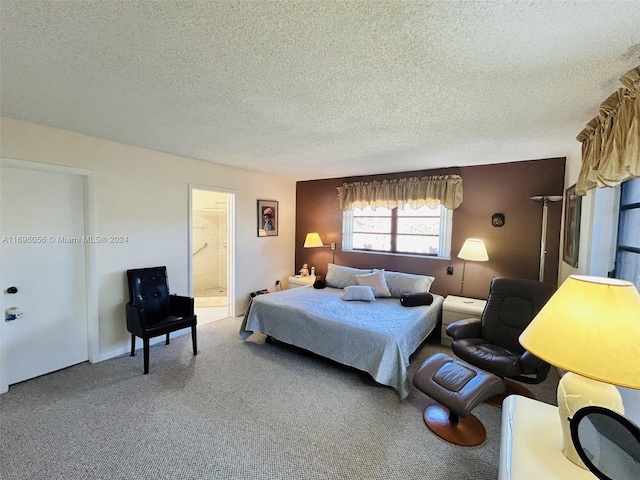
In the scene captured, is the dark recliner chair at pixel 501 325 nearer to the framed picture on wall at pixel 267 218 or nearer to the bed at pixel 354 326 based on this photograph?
the bed at pixel 354 326

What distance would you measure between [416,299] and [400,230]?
57.1 inches

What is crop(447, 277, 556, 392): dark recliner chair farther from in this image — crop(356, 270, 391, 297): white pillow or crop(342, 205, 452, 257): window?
crop(342, 205, 452, 257): window

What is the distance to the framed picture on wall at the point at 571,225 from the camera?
2.72 meters

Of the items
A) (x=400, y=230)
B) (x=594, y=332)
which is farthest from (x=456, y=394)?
(x=400, y=230)

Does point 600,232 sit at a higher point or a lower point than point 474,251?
higher

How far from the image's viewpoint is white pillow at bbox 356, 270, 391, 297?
3.96 metres

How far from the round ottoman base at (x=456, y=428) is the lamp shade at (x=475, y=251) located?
6.31 feet

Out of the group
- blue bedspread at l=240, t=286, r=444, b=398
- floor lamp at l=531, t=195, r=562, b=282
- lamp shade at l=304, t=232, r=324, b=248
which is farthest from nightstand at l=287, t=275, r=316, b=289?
floor lamp at l=531, t=195, r=562, b=282

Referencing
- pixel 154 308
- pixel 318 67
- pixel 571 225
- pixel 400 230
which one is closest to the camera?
pixel 318 67

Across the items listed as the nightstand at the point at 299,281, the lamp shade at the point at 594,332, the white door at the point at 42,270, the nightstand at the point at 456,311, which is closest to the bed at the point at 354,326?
the nightstand at the point at 456,311

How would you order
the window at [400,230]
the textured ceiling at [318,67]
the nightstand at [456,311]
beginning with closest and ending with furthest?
the textured ceiling at [318,67]
the nightstand at [456,311]
the window at [400,230]

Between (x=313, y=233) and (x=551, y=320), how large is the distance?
4305 mm

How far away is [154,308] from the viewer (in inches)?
133

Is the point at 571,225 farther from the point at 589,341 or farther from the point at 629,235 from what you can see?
the point at 589,341
